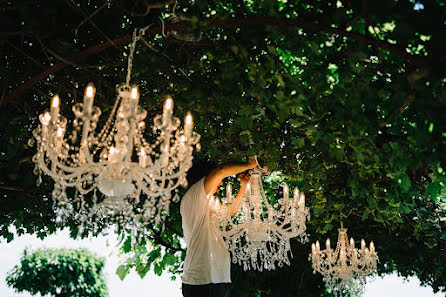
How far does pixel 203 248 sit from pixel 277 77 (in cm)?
158

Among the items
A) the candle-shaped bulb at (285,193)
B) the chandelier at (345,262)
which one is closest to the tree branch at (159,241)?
the chandelier at (345,262)

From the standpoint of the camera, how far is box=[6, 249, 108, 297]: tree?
8172 mm

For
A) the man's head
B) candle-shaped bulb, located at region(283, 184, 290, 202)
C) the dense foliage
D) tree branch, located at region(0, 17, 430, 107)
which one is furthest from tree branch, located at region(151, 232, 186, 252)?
tree branch, located at region(0, 17, 430, 107)

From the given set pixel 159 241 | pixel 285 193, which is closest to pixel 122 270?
pixel 159 241

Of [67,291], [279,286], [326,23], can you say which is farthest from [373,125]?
[67,291]

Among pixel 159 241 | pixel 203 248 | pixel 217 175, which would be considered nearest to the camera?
pixel 203 248

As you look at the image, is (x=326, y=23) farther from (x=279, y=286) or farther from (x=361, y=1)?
(x=279, y=286)

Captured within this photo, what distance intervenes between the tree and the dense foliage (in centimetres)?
329

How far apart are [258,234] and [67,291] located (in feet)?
18.5

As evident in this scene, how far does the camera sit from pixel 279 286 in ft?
25.4

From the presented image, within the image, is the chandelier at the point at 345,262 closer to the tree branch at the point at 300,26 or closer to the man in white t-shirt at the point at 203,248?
the man in white t-shirt at the point at 203,248

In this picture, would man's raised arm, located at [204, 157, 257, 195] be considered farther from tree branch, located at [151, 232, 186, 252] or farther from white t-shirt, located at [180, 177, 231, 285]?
tree branch, located at [151, 232, 186, 252]

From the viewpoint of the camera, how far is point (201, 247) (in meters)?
3.54

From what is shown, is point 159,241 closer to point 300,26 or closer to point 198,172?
point 198,172
